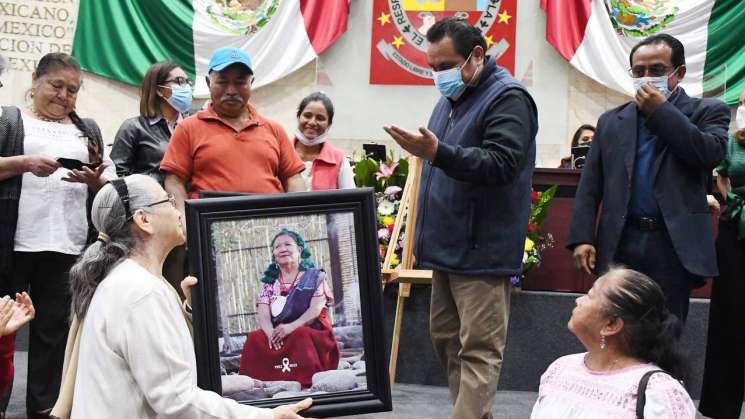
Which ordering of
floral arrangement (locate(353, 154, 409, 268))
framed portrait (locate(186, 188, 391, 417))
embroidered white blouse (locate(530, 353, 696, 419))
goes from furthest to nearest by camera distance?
floral arrangement (locate(353, 154, 409, 268)) → framed portrait (locate(186, 188, 391, 417)) → embroidered white blouse (locate(530, 353, 696, 419))

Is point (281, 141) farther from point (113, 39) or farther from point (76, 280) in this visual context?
point (113, 39)

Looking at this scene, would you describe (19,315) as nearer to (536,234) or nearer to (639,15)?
(536,234)

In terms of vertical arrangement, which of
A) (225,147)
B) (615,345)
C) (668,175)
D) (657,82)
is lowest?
(615,345)

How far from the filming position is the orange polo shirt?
10.8 feet

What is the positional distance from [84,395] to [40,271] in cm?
182

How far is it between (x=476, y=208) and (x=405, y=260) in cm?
154

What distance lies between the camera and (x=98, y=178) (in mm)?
3645

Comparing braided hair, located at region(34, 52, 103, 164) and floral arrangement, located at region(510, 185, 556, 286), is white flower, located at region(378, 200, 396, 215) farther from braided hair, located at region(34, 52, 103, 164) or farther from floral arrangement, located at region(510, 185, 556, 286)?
braided hair, located at region(34, 52, 103, 164)

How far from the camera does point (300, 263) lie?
2.49 meters

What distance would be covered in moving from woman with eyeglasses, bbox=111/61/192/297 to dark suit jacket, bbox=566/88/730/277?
5.20ft

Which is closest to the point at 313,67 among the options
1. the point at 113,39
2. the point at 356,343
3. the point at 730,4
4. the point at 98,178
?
the point at 113,39

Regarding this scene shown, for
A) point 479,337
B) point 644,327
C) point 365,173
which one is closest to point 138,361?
point 644,327

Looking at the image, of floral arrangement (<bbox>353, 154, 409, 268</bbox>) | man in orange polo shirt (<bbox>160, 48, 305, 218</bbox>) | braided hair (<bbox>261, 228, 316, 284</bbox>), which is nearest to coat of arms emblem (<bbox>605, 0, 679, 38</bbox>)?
floral arrangement (<bbox>353, 154, 409, 268</bbox>)

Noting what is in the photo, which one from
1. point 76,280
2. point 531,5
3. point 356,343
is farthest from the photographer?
point 531,5
